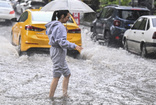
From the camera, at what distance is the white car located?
39.5 feet

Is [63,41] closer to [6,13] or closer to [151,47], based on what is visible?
[151,47]

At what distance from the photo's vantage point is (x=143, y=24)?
13047 mm

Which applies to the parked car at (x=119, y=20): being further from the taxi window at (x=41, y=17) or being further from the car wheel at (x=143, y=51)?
the taxi window at (x=41, y=17)

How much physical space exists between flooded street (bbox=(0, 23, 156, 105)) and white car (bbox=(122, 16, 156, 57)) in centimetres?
47

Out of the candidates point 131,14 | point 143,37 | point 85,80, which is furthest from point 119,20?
point 85,80

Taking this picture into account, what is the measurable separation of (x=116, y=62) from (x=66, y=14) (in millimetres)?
5603

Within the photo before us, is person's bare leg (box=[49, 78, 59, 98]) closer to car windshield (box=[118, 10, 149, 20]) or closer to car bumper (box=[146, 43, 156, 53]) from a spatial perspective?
car bumper (box=[146, 43, 156, 53])

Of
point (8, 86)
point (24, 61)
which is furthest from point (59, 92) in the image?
point (24, 61)

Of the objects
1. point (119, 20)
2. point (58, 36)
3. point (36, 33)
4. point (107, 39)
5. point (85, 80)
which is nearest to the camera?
point (58, 36)

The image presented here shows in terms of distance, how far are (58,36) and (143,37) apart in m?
7.27

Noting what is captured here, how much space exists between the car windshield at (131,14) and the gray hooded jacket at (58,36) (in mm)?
10021

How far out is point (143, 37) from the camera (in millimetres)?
12555

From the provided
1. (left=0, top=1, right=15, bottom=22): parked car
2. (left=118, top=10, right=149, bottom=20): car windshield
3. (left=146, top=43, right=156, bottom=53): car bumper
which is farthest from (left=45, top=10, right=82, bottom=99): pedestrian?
(left=0, top=1, right=15, bottom=22): parked car

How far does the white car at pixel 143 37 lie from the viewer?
12.0 meters
